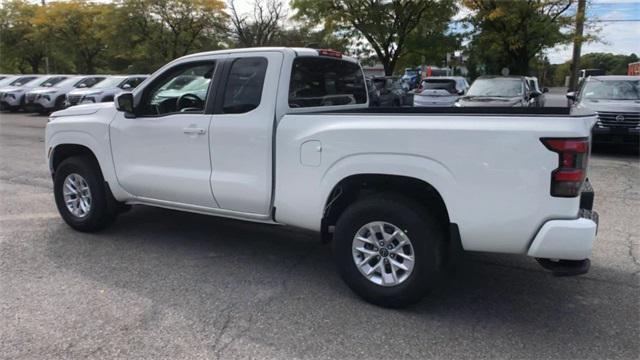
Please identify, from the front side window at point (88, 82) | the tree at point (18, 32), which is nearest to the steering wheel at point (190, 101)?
the front side window at point (88, 82)

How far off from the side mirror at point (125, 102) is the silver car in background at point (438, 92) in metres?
14.5

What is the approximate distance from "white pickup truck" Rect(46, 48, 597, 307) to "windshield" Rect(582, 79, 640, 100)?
30.2 ft

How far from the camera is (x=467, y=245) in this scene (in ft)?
11.9

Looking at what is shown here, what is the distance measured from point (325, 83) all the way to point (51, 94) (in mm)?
19982

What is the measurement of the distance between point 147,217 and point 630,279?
5084mm

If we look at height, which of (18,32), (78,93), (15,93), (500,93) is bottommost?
(15,93)

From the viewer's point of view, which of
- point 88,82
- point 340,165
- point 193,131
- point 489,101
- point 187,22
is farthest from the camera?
point 187,22

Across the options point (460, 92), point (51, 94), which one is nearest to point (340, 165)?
point (460, 92)

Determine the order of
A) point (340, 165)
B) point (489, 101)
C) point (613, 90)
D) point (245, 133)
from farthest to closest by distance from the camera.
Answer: point (489, 101) → point (613, 90) → point (245, 133) → point (340, 165)

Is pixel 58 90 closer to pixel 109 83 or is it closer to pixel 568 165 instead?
pixel 109 83

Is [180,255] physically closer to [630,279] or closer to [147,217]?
[147,217]

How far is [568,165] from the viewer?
3.30 meters

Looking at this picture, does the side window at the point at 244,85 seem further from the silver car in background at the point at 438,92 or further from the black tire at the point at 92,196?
the silver car in background at the point at 438,92

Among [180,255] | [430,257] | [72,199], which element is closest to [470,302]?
[430,257]
